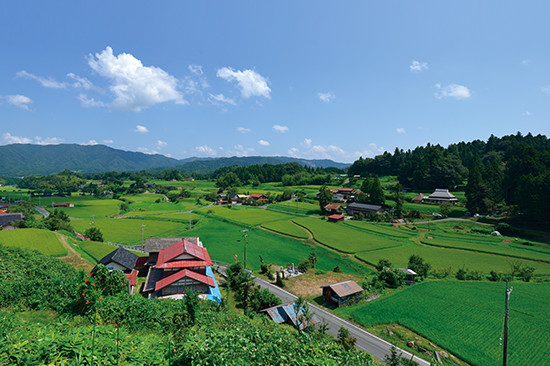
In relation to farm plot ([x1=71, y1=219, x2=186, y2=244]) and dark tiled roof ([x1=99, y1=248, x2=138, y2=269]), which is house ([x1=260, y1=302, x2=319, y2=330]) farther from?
farm plot ([x1=71, y1=219, x2=186, y2=244])

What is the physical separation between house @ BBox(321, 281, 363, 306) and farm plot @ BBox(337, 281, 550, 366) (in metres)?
1.10

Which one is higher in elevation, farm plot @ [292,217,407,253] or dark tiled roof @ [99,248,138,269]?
dark tiled roof @ [99,248,138,269]

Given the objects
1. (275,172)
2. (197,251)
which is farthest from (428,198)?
(275,172)

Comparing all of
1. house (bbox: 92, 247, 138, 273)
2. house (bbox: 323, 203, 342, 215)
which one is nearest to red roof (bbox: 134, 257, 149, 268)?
house (bbox: 92, 247, 138, 273)

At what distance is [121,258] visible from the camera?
25.4m

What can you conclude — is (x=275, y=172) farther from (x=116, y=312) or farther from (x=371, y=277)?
(x=116, y=312)

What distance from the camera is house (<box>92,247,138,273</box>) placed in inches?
958

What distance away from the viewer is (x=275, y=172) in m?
146

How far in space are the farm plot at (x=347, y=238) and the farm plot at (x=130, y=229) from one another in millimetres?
28131

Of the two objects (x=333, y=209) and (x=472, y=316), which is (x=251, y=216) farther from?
(x=472, y=316)

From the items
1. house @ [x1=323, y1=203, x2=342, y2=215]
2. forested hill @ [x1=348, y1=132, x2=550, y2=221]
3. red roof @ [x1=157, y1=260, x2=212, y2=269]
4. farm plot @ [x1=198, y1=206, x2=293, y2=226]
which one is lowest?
farm plot @ [x1=198, y1=206, x2=293, y2=226]

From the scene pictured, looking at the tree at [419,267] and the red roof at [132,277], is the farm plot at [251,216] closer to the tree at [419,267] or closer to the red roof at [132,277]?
the red roof at [132,277]

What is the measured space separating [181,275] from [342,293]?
15.1m

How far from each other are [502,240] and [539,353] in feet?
112
